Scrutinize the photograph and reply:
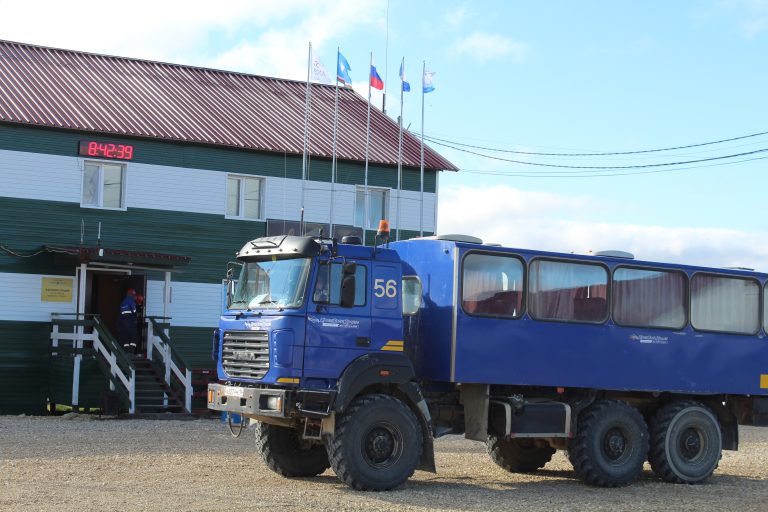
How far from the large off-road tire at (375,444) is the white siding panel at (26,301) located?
14369 mm

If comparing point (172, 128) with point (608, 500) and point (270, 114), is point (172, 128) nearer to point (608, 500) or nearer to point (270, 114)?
point (270, 114)

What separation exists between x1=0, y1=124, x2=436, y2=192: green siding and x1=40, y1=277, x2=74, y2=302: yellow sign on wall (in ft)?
9.96

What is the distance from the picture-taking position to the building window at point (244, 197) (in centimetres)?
2916

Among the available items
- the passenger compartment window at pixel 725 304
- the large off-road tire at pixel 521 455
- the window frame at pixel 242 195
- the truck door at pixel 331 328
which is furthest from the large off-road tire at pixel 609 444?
the window frame at pixel 242 195

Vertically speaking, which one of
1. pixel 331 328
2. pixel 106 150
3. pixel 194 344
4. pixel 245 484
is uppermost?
pixel 106 150

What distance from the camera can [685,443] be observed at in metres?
16.5

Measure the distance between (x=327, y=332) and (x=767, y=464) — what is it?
31.3ft

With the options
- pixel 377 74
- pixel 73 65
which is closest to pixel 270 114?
pixel 377 74

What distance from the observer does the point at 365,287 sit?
14297 millimetres

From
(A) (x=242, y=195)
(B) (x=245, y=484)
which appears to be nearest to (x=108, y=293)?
(A) (x=242, y=195)

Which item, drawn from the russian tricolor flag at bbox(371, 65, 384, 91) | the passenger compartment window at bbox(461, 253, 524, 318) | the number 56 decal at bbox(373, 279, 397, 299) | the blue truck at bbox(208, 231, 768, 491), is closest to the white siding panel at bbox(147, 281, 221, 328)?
the russian tricolor flag at bbox(371, 65, 384, 91)

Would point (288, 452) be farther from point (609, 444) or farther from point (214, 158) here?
point (214, 158)

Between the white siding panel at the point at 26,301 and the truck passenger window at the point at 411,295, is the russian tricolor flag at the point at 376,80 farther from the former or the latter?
the truck passenger window at the point at 411,295

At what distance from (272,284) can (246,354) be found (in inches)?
37.4
